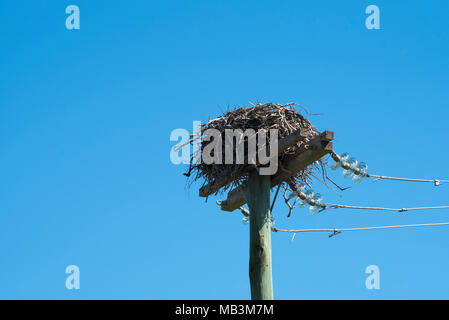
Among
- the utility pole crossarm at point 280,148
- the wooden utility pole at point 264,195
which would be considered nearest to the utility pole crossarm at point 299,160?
the wooden utility pole at point 264,195

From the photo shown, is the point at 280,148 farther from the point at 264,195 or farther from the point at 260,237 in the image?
the point at 260,237

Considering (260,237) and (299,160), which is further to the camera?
(299,160)

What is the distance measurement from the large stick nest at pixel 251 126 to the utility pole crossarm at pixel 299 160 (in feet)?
0.29

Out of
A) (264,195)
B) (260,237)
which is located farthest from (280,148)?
(260,237)

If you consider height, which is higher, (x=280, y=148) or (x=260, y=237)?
(x=280, y=148)

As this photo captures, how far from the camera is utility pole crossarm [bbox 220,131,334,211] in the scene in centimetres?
661

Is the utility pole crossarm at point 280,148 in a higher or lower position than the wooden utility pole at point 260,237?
higher

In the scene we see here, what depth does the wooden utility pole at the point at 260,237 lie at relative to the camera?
6230mm

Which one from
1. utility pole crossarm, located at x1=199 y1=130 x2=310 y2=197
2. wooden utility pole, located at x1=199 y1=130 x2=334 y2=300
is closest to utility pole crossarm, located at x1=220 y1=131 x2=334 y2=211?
wooden utility pole, located at x1=199 y1=130 x2=334 y2=300

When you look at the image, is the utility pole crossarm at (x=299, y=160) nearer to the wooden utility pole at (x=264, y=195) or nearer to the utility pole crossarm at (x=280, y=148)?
the wooden utility pole at (x=264, y=195)

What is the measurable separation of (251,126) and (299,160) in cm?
71

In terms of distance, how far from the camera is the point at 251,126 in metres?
7.26

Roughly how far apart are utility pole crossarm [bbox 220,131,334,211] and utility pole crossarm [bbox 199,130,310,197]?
16 cm
